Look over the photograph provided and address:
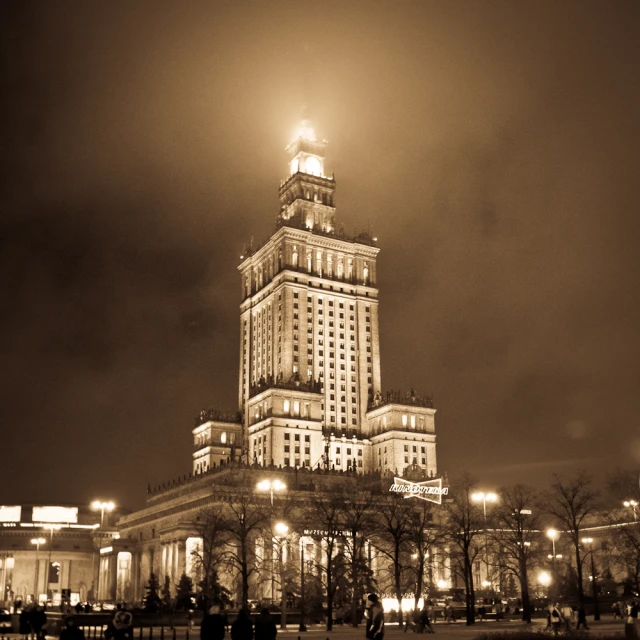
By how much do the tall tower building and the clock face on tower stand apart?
14.1 feet

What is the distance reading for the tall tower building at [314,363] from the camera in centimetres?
15538

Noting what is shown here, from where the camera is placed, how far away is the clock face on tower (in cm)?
19075

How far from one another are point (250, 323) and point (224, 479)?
178 feet

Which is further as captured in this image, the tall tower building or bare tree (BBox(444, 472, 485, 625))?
the tall tower building

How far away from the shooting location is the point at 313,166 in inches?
7549

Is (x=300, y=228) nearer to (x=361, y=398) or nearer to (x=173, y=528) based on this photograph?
(x=361, y=398)

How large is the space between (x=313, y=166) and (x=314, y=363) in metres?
53.8

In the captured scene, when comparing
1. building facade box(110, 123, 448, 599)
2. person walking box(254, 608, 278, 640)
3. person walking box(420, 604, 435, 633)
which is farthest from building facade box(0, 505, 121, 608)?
person walking box(254, 608, 278, 640)

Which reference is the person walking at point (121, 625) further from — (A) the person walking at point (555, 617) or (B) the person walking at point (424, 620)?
(A) the person walking at point (555, 617)

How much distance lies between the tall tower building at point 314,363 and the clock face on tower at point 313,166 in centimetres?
431

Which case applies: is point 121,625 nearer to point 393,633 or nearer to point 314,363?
point 393,633

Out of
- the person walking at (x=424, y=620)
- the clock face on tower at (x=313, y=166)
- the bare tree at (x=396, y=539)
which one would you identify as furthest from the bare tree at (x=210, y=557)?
the clock face on tower at (x=313, y=166)

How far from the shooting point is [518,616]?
8088 centimetres

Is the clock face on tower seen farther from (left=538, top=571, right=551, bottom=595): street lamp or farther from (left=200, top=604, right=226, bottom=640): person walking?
(left=200, top=604, right=226, bottom=640): person walking
